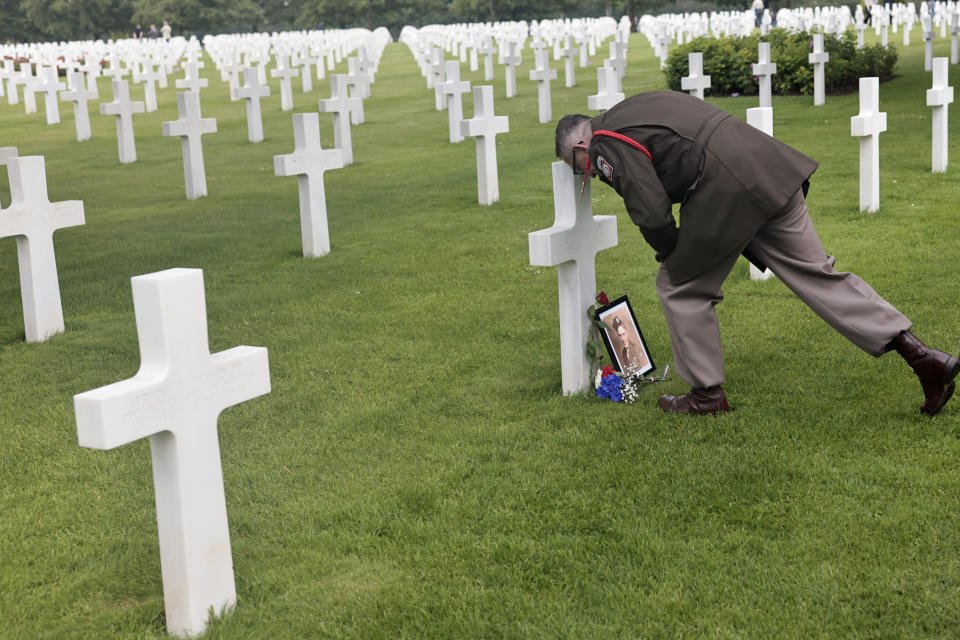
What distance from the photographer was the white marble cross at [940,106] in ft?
31.4

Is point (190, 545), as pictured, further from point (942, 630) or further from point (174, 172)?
point (174, 172)

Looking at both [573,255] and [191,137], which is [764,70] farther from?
[573,255]

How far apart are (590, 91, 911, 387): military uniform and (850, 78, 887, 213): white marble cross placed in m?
4.22

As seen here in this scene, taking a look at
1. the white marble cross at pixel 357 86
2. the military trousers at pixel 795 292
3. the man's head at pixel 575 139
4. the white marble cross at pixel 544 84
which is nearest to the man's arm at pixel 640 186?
the man's head at pixel 575 139

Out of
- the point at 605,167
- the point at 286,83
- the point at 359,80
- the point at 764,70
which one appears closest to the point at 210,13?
the point at 286,83

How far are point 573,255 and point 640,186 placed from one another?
746 mm

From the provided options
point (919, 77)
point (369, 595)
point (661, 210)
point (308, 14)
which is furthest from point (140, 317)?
Result: point (308, 14)

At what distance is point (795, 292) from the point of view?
14.4 feet

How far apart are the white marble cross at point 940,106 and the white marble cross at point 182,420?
822 centimetres

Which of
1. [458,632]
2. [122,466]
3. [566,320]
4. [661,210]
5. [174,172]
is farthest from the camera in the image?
[174,172]

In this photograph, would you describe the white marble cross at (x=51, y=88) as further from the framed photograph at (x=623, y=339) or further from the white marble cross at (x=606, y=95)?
the framed photograph at (x=623, y=339)

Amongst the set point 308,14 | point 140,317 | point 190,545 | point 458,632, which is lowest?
point 458,632

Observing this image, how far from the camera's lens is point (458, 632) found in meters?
3.07

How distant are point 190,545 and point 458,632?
80 centimetres
